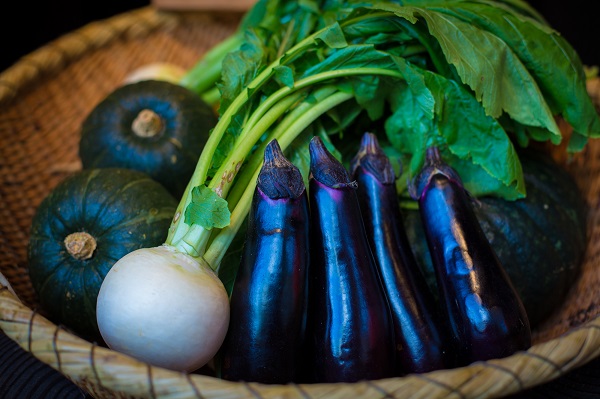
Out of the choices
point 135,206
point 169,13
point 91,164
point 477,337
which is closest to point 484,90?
point 477,337

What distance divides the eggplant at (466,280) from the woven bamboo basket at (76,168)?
0.11 meters

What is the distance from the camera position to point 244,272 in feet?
3.28

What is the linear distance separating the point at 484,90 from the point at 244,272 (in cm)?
54

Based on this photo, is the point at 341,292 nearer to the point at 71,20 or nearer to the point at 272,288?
the point at 272,288

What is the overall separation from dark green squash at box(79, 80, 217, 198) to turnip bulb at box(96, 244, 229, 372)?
503 millimetres

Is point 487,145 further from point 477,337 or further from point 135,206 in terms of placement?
point 135,206

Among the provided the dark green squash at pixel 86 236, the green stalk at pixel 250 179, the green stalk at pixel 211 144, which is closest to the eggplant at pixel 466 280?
the green stalk at pixel 250 179

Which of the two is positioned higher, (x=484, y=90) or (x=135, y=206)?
(x=484, y=90)

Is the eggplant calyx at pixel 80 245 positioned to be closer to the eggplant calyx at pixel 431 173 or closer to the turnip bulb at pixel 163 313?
the turnip bulb at pixel 163 313

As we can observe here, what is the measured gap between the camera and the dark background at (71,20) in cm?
247

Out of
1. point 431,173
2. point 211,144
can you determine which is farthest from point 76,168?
point 431,173

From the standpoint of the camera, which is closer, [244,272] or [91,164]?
[244,272]

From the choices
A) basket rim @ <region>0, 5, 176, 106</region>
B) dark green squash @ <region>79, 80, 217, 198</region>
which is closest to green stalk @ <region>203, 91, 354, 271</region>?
dark green squash @ <region>79, 80, 217, 198</region>

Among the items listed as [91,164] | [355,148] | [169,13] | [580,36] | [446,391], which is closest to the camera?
[446,391]
